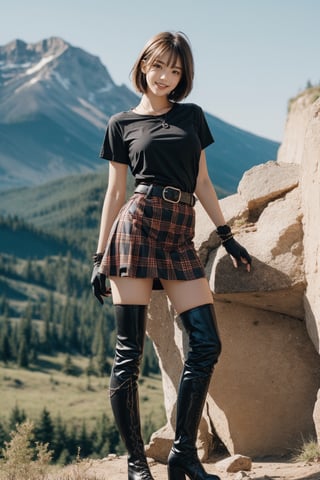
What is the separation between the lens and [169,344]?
9.24m

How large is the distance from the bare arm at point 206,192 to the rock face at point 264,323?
1171 mm

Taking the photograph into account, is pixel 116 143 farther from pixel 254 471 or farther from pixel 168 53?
pixel 254 471

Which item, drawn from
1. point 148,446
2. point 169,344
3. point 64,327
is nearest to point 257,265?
point 169,344

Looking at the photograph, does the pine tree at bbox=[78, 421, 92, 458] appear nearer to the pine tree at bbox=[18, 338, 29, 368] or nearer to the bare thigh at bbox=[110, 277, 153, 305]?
the pine tree at bbox=[18, 338, 29, 368]

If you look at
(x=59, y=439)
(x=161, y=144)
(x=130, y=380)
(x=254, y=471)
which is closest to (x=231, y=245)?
(x=161, y=144)

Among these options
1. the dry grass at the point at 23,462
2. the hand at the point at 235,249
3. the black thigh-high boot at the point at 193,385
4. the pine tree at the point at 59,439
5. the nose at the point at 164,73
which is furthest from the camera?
the pine tree at the point at 59,439

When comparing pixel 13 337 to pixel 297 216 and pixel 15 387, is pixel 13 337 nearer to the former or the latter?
pixel 15 387

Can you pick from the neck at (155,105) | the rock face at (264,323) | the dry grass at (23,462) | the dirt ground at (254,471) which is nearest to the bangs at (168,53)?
the neck at (155,105)

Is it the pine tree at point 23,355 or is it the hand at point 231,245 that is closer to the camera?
the hand at point 231,245

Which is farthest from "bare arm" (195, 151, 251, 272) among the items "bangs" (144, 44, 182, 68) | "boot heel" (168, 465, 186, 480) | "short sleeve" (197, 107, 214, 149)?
"boot heel" (168, 465, 186, 480)

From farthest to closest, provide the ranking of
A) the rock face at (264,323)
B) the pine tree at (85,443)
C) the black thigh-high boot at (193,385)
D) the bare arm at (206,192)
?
the pine tree at (85,443), the rock face at (264,323), the bare arm at (206,192), the black thigh-high boot at (193,385)

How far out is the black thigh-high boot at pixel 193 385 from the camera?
215 inches

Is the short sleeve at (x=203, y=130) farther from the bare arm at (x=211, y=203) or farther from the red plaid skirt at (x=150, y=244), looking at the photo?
the red plaid skirt at (x=150, y=244)

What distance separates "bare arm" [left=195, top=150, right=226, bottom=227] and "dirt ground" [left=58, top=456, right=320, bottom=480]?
97.1 inches
